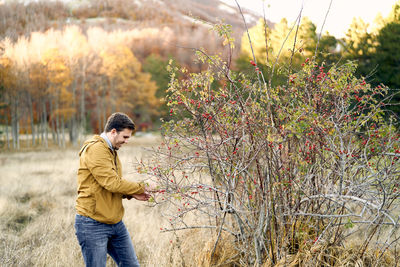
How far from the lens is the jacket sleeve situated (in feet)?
9.59

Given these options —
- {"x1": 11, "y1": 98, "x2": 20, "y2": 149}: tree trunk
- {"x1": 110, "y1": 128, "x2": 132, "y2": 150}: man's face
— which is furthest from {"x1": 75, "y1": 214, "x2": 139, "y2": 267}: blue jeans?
{"x1": 11, "y1": 98, "x2": 20, "y2": 149}: tree trunk

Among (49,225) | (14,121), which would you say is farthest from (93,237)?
(14,121)

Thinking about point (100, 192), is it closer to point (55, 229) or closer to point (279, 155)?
point (279, 155)

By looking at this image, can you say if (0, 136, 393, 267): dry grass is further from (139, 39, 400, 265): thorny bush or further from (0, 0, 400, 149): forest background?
(0, 0, 400, 149): forest background

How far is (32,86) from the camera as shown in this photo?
29938 millimetres

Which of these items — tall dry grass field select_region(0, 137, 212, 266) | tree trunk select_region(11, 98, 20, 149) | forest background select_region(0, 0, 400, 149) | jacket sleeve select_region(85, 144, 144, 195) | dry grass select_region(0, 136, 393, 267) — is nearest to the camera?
jacket sleeve select_region(85, 144, 144, 195)

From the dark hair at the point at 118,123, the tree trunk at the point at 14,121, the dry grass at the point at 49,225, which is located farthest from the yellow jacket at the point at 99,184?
the tree trunk at the point at 14,121

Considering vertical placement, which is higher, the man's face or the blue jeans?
the man's face

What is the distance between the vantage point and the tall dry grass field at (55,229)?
4281 mm

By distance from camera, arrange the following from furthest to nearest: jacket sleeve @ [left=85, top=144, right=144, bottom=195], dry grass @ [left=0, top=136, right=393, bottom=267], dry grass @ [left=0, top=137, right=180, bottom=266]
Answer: dry grass @ [left=0, top=137, right=180, bottom=266] → dry grass @ [left=0, top=136, right=393, bottom=267] → jacket sleeve @ [left=85, top=144, right=144, bottom=195]

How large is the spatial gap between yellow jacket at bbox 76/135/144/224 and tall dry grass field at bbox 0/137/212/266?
1.02ft

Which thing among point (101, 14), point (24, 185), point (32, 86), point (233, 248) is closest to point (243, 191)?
point (233, 248)

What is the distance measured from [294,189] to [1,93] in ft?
92.7

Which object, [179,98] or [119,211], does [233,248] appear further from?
[179,98]
